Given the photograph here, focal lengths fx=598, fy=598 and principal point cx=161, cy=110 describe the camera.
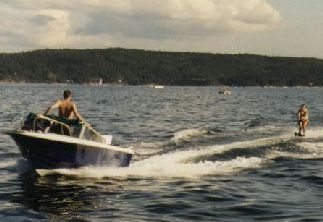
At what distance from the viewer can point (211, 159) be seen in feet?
74.6

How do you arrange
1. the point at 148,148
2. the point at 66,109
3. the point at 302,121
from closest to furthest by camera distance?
the point at 66,109 → the point at 148,148 → the point at 302,121

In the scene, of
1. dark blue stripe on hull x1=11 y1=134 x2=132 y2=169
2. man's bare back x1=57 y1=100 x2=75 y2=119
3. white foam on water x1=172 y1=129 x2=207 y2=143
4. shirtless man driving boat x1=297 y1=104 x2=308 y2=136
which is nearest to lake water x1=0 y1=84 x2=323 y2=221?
dark blue stripe on hull x1=11 y1=134 x2=132 y2=169

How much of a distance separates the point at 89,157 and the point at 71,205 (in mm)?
3465

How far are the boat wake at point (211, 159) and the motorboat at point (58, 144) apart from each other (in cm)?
31

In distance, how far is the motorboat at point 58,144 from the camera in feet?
57.7

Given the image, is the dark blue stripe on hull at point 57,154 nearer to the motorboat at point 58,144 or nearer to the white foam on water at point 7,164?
the motorboat at point 58,144

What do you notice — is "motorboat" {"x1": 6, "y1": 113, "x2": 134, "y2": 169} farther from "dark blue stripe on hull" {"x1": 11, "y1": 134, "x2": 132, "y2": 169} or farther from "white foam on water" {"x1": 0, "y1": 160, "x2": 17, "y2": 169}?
"white foam on water" {"x1": 0, "y1": 160, "x2": 17, "y2": 169}

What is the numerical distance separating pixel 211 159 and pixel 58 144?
719cm

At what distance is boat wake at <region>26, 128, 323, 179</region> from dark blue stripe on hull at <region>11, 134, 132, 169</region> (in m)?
0.24

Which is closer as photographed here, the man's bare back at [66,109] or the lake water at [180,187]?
the lake water at [180,187]

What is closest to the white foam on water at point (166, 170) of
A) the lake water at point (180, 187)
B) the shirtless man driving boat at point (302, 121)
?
the lake water at point (180, 187)

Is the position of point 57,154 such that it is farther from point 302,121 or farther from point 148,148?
point 302,121

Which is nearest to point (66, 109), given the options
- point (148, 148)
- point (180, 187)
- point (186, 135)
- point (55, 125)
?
point (55, 125)

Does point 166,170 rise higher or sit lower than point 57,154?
lower
